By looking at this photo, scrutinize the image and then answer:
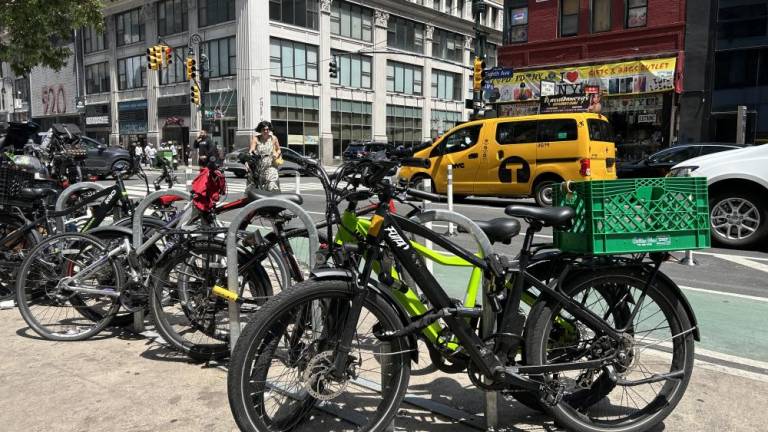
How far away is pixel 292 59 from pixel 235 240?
36.7m

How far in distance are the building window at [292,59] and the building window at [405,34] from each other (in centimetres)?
813

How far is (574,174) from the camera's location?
12859 mm

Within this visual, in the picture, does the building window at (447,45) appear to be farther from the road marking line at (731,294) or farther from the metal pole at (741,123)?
the road marking line at (731,294)

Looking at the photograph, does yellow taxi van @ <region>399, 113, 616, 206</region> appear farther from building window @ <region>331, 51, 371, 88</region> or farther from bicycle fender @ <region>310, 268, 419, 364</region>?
building window @ <region>331, 51, 371, 88</region>

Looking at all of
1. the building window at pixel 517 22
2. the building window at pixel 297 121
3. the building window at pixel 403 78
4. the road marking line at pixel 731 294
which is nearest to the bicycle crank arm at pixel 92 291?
the road marking line at pixel 731 294

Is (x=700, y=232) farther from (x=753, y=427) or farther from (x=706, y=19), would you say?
(x=706, y=19)

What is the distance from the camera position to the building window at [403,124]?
153 ft

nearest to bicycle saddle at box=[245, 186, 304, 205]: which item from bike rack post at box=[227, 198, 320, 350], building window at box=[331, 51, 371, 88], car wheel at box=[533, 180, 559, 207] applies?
bike rack post at box=[227, 198, 320, 350]

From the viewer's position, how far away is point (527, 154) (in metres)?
13.3

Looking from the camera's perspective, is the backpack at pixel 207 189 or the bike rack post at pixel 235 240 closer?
the bike rack post at pixel 235 240

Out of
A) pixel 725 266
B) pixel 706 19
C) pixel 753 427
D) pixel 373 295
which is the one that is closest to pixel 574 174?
pixel 725 266

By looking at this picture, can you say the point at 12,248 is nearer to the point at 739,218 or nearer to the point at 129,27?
the point at 739,218

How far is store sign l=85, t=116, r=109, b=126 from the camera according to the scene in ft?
155

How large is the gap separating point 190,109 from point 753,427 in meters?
41.1
